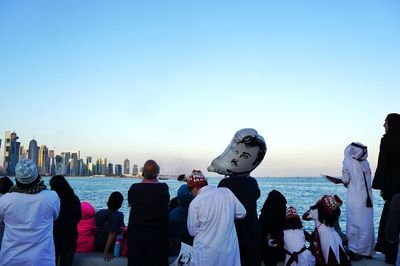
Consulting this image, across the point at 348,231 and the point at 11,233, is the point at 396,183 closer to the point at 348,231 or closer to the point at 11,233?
the point at 348,231

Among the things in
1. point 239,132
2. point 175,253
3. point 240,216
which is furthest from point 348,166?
point 175,253

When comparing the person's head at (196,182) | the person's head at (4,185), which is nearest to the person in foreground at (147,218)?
the person's head at (196,182)

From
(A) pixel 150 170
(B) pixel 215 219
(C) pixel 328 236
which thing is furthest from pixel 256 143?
(B) pixel 215 219

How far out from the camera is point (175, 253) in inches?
244

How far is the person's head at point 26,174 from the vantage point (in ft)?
13.9

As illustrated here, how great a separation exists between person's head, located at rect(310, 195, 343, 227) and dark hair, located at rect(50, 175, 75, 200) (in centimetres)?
335

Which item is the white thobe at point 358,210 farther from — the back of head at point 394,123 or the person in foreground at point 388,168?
the back of head at point 394,123

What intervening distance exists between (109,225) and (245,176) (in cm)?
214

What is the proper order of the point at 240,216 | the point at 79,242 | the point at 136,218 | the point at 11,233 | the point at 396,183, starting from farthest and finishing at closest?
the point at 79,242, the point at 396,183, the point at 136,218, the point at 240,216, the point at 11,233

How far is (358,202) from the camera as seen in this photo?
6086 mm

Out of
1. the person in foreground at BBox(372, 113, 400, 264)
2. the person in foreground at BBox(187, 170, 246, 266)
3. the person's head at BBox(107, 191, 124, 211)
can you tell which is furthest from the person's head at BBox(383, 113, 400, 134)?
the person's head at BBox(107, 191, 124, 211)

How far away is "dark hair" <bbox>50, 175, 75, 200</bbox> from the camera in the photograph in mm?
5406

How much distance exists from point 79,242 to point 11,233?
2.20 metres

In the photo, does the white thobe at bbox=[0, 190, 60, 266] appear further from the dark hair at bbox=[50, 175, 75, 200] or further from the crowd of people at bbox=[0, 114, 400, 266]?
the dark hair at bbox=[50, 175, 75, 200]
